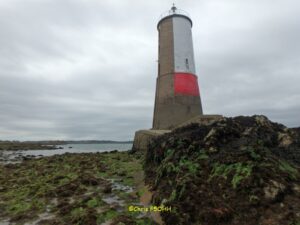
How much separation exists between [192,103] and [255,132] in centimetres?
1368

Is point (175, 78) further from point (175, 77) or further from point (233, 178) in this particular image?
point (233, 178)

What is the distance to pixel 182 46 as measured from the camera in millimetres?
22594

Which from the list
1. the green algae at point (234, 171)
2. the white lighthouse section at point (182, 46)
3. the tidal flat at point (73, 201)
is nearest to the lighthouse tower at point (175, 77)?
the white lighthouse section at point (182, 46)

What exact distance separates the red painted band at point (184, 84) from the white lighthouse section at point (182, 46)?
1.58ft

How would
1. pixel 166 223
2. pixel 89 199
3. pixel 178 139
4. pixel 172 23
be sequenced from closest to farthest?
pixel 166 223
pixel 89 199
pixel 178 139
pixel 172 23

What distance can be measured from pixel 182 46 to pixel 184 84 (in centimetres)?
377

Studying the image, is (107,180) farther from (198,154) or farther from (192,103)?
(192,103)

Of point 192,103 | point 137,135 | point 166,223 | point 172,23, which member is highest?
point 172,23

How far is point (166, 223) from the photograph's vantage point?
486 cm

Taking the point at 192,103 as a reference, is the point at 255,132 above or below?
below

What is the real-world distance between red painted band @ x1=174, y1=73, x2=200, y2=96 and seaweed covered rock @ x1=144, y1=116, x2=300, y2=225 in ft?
42.1

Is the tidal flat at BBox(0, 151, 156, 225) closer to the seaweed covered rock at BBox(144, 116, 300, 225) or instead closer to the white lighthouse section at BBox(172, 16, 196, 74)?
the seaweed covered rock at BBox(144, 116, 300, 225)

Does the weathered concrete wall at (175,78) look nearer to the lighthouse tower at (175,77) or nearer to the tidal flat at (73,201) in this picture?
the lighthouse tower at (175,77)

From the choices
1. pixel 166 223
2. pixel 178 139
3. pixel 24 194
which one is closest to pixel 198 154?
pixel 178 139
